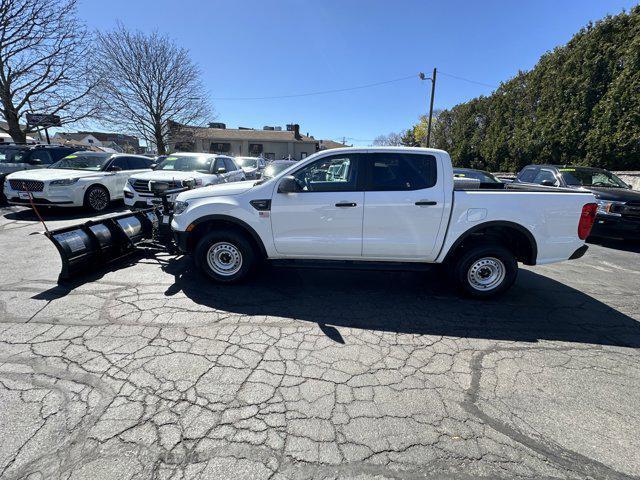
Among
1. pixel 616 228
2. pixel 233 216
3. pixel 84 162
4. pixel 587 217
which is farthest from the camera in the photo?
pixel 84 162

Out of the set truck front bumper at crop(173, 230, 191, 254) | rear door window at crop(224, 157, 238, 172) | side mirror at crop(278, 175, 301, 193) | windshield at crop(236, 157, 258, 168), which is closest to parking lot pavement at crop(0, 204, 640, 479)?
truck front bumper at crop(173, 230, 191, 254)

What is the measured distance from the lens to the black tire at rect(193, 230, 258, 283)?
4281 mm

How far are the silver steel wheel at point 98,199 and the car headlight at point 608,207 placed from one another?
508 inches

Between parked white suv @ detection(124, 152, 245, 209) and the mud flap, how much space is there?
1596 millimetres

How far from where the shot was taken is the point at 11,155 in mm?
10805

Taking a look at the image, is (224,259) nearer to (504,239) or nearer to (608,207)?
(504,239)

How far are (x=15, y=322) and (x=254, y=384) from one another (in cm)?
285

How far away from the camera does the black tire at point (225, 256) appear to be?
4281 millimetres

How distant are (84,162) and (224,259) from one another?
8.51m

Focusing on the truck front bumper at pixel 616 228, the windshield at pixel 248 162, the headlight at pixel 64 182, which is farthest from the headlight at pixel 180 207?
the windshield at pixel 248 162

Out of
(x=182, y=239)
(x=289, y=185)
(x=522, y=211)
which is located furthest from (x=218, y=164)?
(x=522, y=211)

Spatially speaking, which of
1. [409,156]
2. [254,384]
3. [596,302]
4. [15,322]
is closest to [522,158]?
[596,302]

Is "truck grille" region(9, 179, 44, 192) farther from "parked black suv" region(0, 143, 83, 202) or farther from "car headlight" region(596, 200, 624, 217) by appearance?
"car headlight" region(596, 200, 624, 217)

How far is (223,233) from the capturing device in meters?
4.28
